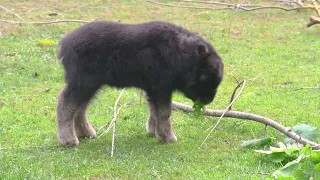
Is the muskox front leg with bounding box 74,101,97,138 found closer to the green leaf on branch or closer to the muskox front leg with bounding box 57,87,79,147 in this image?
the muskox front leg with bounding box 57,87,79,147

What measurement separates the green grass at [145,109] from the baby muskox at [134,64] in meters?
0.42

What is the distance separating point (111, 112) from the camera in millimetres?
9805

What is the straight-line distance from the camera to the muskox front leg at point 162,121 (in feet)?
25.3

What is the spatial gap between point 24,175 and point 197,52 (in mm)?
2652

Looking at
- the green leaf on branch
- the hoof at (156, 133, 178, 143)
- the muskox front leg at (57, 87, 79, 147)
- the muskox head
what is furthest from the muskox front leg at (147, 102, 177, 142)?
the green leaf on branch

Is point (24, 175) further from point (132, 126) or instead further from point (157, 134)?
point (132, 126)

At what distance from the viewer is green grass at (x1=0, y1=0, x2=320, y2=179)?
22.0ft

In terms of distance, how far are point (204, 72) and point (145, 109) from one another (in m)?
2.32

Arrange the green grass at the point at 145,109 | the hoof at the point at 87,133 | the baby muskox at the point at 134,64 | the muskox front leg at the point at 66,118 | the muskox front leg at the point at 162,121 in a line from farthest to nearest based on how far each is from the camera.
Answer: the hoof at the point at 87,133, the muskox front leg at the point at 162,121, the muskox front leg at the point at 66,118, the baby muskox at the point at 134,64, the green grass at the point at 145,109

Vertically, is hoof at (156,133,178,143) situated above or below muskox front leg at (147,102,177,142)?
below

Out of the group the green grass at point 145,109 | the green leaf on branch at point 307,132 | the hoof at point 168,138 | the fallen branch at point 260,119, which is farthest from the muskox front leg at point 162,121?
the green leaf on branch at point 307,132

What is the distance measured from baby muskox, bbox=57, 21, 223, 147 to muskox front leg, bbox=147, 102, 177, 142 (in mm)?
13

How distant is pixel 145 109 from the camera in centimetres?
978

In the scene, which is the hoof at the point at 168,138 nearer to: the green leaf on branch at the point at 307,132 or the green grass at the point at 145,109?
the green grass at the point at 145,109
